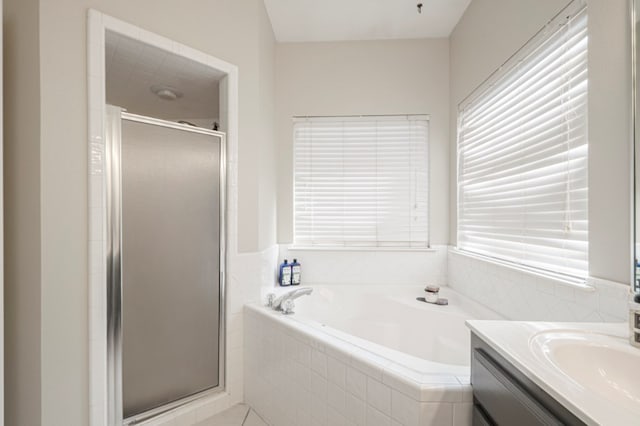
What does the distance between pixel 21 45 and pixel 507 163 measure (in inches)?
98.3

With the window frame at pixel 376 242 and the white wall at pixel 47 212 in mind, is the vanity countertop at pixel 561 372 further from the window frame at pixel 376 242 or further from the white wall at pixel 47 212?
the white wall at pixel 47 212

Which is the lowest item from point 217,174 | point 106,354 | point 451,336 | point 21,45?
point 451,336

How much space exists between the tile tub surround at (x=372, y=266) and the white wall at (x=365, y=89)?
0.57 ft

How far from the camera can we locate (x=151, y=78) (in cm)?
188

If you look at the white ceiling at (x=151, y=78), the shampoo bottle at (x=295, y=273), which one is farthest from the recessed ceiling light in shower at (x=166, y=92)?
the shampoo bottle at (x=295, y=273)

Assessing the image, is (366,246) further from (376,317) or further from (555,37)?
(555,37)

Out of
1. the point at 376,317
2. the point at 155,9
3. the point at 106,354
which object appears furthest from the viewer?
the point at 376,317

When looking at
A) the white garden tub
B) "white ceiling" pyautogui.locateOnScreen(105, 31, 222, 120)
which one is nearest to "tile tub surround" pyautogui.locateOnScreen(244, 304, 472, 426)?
the white garden tub

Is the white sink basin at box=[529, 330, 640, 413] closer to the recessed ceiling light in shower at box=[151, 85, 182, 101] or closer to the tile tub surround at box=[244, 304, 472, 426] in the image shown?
the tile tub surround at box=[244, 304, 472, 426]

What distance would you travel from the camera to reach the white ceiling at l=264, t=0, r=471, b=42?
6.61 feet

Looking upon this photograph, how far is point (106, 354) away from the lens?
1.32 metres

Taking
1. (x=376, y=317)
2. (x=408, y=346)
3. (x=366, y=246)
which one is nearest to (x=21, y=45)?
(x=366, y=246)

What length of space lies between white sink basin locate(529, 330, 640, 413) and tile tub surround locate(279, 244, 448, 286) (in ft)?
4.99

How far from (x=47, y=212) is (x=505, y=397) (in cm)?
181
